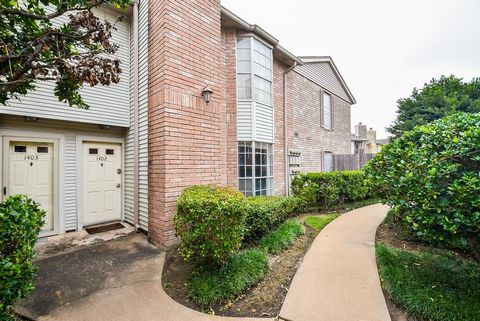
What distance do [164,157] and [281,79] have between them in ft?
20.2

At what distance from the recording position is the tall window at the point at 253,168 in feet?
21.4

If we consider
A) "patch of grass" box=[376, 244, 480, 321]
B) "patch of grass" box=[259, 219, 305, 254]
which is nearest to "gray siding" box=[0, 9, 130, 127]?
"patch of grass" box=[259, 219, 305, 254]

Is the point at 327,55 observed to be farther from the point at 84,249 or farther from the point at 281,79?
the point at 84,249

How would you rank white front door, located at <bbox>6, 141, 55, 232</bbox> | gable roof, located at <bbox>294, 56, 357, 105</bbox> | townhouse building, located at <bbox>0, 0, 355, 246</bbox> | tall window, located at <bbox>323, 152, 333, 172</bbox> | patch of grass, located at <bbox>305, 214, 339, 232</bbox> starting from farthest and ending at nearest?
tall window, located at <bbox>323, 152, 333, 172</bbox>
gable roof, located at <bbox>294, 56, 357, 105</bbox>
patch of grass, located at <bbox>305, 214, 339, 232</bbox>
white front door, located at <bbox>6, 141, 55, 232</bbox>
townhouse building, located at <bbox>0, 0, 355, 246</bbox>

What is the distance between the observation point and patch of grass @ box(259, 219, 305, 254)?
3.84 m

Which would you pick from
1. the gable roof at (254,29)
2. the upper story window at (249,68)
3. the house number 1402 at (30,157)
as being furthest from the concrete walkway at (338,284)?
the gable roof at (254,29)

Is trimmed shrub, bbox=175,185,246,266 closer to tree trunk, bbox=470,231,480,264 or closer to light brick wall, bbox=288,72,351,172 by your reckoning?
tree trunk, bbox=470,231,480,264

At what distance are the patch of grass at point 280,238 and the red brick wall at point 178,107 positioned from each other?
1731 millimetres

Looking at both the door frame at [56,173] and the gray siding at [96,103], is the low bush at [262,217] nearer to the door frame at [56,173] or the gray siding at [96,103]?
the gray siding at [96,103]

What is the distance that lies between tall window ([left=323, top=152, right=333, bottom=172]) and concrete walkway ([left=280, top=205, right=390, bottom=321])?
21.9 ft

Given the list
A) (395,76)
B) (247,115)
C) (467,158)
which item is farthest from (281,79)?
(395,76)

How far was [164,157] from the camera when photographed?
408cm

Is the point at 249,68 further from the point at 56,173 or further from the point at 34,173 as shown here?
the point at 34,173

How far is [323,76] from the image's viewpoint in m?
11.2
